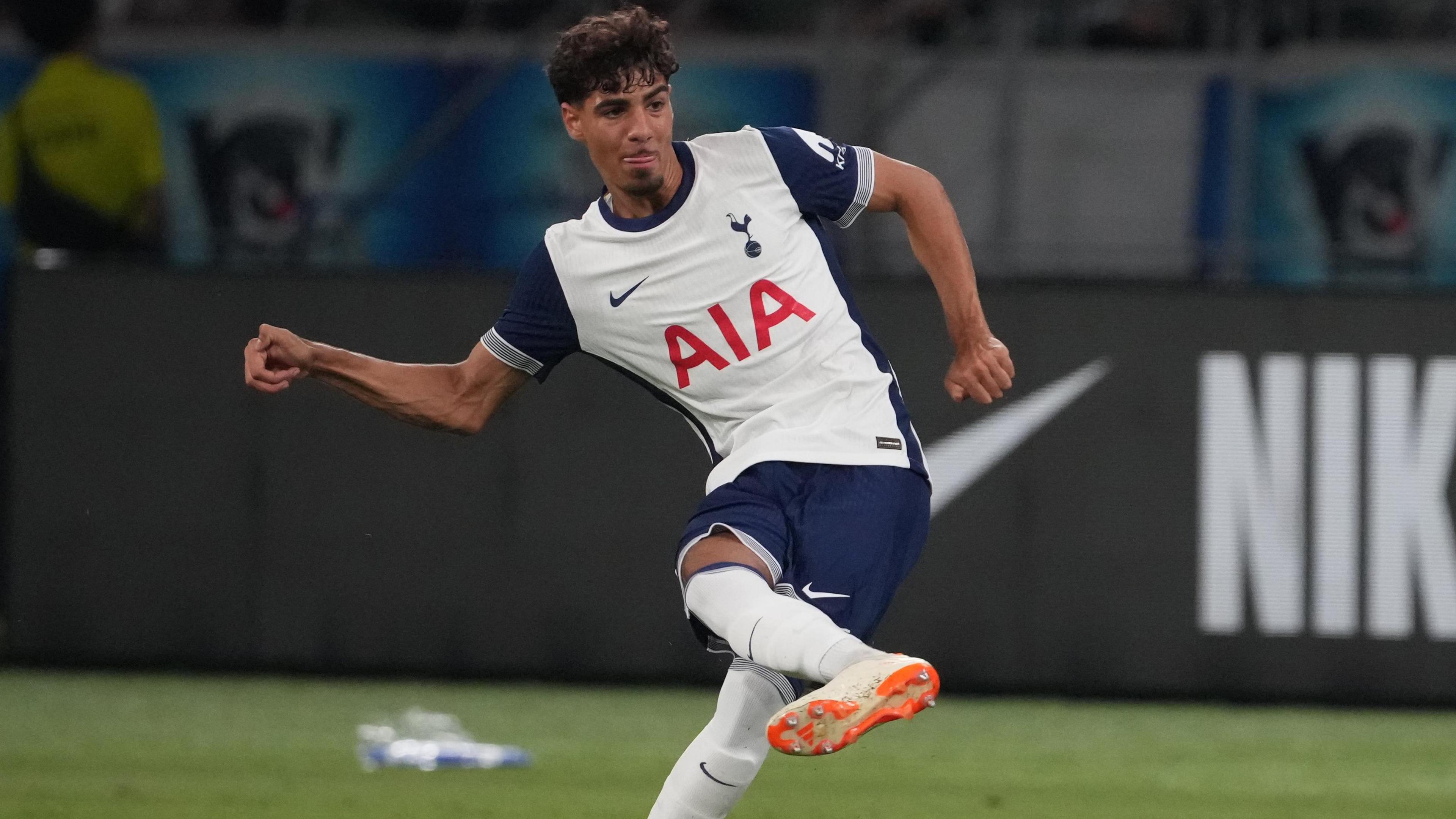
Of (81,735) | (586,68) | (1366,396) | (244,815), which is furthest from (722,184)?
(1366,396)

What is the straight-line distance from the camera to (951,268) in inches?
214

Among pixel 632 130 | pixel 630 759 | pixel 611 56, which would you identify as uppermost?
pixel 611 56

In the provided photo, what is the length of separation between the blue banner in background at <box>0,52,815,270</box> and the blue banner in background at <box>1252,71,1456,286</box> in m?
2.65

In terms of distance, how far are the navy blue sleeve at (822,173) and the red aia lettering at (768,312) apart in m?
0.27

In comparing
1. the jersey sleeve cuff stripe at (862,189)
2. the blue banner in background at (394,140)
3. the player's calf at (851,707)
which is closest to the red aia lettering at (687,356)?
the jersey sleeve cuff stripe at (862,189)

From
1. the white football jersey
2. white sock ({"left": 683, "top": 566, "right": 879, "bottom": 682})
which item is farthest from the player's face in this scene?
white sock ({"left": 683, "top": 566, "right": 879, "bottom": 682})

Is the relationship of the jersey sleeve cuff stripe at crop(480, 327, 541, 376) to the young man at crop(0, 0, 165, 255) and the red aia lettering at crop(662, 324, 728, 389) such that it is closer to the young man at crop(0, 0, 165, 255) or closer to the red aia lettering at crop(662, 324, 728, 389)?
the red aia lettering at crop(662, 324, 728, 389)

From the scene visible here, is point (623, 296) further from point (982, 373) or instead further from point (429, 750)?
point (429, 750)

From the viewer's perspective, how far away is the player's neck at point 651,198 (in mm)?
5277

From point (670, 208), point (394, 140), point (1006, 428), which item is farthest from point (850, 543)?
point (394, 140)

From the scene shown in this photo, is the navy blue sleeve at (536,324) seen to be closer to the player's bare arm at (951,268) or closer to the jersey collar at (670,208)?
the jersey collar at (670,208)

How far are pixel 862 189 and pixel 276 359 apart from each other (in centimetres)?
150

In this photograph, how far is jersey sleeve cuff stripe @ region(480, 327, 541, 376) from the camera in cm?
559

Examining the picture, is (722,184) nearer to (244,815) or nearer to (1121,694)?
(244,815)
